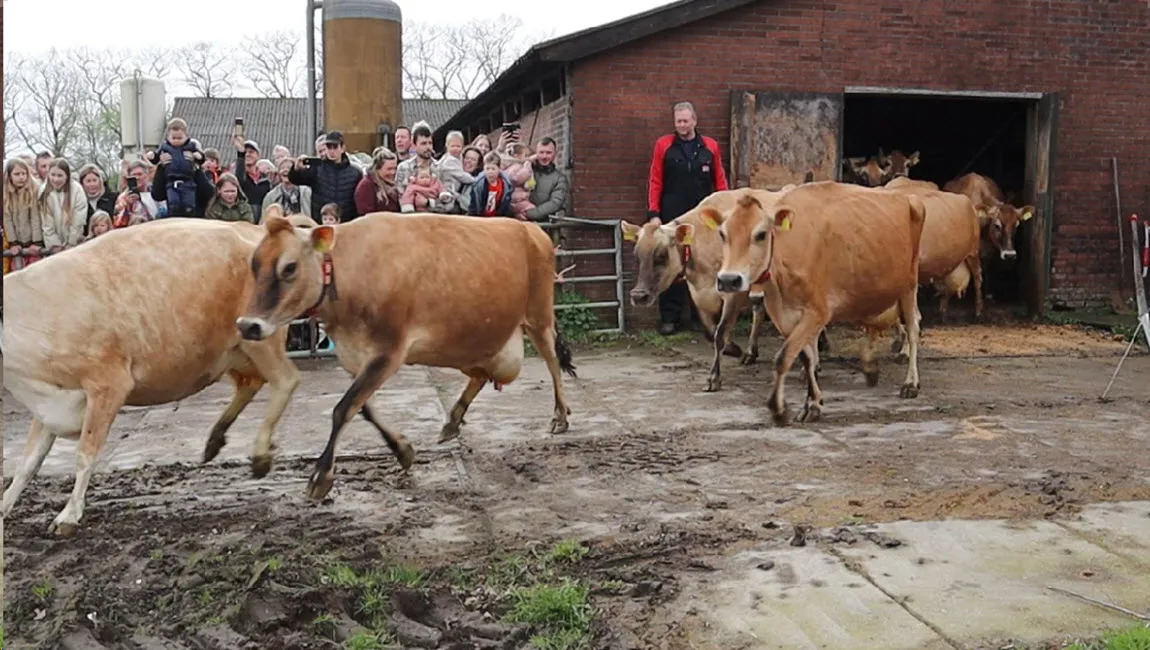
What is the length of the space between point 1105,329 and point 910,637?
10.2 metres

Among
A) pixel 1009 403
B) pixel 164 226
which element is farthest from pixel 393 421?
pixel 1009 403

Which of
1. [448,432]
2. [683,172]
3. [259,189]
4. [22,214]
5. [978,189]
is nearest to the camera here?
[448,432]

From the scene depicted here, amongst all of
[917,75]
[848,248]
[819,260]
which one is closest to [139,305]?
[819,260]

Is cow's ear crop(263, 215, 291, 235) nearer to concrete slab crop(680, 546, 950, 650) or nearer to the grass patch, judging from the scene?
concrete slab crop(680, 546, 950, 650)

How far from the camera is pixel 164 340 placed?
5.21m

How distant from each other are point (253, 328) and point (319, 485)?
815mm

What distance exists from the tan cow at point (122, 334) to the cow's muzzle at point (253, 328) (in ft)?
1.07

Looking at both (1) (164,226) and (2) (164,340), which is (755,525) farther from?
(1) (164,226)

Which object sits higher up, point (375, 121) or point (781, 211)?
point (375, 121)

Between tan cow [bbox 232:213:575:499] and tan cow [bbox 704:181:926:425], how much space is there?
60.5 inches

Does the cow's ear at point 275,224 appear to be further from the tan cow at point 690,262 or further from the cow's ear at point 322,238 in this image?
the tan cow at point 690,262

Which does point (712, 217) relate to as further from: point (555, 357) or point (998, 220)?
point (998, 220)

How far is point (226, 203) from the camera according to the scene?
10.0 m

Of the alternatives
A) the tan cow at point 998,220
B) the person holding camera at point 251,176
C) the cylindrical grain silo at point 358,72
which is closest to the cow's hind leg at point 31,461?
the person holding camera at point 251,176
